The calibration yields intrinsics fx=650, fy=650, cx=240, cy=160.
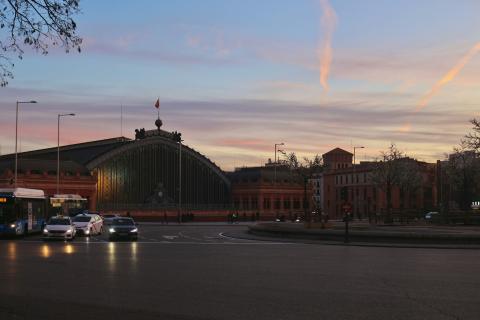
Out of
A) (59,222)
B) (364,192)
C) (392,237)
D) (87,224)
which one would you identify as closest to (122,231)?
(59,222)

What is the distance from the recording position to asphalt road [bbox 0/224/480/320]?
12.0 metres

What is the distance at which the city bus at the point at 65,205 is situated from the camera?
203 feet

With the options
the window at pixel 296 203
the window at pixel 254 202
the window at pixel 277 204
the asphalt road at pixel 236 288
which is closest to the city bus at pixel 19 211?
the asphalt road at pixel 236 288

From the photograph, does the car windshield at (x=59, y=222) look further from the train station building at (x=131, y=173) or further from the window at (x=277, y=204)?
the window at (x=277, y=204)

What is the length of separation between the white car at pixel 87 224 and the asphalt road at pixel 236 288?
20.1 m

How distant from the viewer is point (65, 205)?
213 ft

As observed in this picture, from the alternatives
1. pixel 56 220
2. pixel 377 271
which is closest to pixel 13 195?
pixel 56 220

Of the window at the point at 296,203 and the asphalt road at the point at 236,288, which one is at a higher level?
the window at the point at 296,203

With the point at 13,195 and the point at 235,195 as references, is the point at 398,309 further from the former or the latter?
the point at 235,195

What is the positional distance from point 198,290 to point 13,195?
3002 cm

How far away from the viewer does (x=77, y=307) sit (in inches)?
494

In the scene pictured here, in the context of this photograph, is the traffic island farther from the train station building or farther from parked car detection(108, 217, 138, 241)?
the train station building

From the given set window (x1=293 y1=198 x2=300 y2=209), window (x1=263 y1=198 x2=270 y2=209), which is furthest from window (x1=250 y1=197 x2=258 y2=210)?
window (x1=293 y1=198 x2=300 y2=209)

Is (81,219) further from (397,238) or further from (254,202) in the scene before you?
(254,202)
